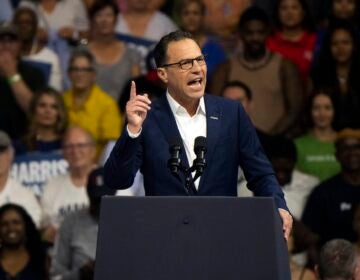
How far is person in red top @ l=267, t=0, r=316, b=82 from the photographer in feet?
34.6

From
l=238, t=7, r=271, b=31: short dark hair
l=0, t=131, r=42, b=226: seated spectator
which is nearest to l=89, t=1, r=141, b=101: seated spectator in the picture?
l=238, t=7, r=271, b=31: short dark hair

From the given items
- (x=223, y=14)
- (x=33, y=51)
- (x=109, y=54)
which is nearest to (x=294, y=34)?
(x=223, y=14)

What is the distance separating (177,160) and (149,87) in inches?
178

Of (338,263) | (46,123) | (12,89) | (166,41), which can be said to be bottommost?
(338,263)

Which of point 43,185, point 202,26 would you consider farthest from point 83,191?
point 202,26

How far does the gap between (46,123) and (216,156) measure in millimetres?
4376

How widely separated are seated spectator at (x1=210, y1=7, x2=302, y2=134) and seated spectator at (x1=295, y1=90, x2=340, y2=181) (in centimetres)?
34

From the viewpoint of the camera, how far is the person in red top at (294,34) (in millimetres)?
10531

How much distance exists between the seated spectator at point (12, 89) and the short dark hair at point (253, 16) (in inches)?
68.3

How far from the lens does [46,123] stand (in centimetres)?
975

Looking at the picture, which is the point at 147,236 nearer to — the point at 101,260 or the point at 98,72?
the point at 101,260

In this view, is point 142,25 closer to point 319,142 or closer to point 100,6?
point 100,6

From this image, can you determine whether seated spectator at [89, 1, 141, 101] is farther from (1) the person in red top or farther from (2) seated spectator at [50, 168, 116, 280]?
(2) seated spectator at [50, 168, 116, 280]

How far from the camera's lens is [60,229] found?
8.64 meters
